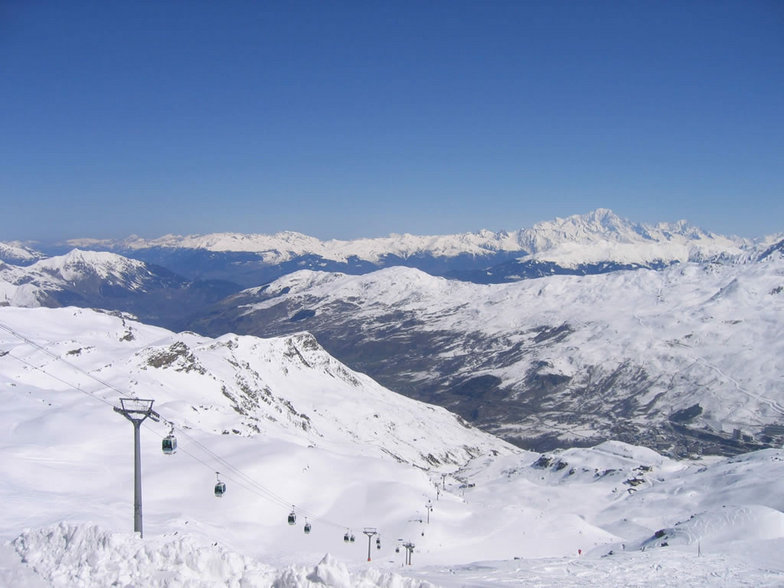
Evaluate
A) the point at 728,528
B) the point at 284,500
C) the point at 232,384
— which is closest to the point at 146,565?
the point at 284,500

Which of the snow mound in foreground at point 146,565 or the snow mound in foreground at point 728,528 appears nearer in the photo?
the snow mound in foreground at point 146,565

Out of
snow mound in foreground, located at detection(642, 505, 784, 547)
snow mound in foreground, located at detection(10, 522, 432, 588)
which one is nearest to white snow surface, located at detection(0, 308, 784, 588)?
snow mound in foreground, located at detection(10, 522, 432, 588)

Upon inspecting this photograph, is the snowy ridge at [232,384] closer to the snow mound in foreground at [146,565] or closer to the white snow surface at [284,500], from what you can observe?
the white snow surface at [284,500]

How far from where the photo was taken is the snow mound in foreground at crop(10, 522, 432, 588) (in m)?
20.4

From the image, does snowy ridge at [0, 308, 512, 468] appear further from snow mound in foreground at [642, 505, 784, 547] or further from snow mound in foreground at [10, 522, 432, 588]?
snow mound in foreground at [10, 522, 432, 588]

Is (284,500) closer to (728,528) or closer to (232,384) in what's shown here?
(728,528)

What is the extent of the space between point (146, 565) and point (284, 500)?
43749 millimetres

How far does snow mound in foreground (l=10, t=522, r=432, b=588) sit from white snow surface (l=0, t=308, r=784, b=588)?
7cm

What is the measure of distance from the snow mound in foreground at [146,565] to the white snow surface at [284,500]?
0.07 metres

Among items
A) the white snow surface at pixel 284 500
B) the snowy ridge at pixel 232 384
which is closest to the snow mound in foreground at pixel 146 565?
the white snow surface at pixel 284 500

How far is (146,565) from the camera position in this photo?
21.0 m

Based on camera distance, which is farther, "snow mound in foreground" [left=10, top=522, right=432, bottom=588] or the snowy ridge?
the snowy ridge

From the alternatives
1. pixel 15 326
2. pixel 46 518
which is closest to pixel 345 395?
pixel 15 326

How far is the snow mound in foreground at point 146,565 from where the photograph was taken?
20.4 metres
